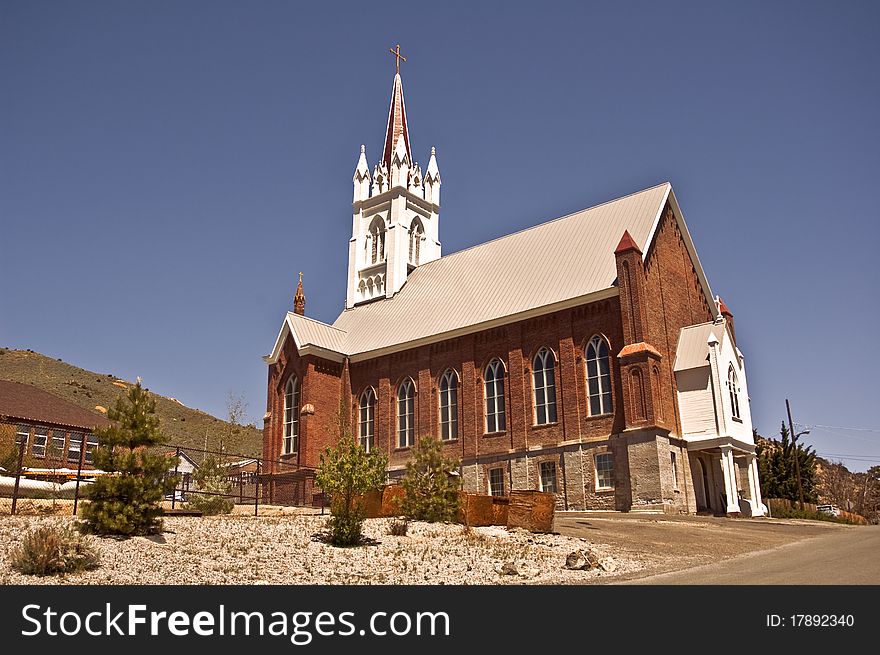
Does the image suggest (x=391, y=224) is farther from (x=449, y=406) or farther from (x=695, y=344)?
(x=695, y=344)

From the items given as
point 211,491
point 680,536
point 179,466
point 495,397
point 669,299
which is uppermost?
point 669,299

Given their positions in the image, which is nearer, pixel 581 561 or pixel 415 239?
pixel 581 561

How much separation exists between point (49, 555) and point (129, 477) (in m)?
3.95

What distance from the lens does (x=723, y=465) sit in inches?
1377

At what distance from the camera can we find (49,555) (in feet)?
45.1

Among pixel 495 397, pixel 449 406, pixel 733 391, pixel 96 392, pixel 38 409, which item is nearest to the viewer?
pixel 733 391

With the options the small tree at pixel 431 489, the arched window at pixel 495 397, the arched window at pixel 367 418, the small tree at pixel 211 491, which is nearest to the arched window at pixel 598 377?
the arched window at pixel 495 397

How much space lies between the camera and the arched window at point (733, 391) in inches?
1442

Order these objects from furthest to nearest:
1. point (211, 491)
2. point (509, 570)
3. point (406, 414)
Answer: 1. point (406, 414)
2. point (211, 491)
3. point (509, 570)

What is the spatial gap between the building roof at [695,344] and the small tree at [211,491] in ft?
67.5

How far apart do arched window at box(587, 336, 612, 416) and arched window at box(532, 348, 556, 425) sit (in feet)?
6.80

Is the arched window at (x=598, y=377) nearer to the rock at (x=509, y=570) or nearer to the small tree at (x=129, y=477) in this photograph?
the rock at (x=509, y=570)

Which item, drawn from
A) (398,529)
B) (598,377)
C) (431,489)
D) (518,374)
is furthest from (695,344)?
(398,529)

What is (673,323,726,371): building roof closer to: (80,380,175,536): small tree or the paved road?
the paved road
